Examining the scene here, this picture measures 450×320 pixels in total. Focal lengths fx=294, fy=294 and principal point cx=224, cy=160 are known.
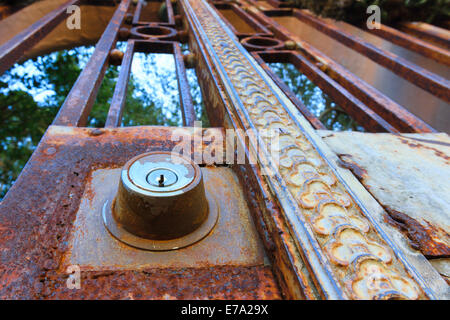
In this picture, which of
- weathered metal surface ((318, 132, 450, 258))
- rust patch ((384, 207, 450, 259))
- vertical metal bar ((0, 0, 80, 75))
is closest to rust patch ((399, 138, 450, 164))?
weathered metal surface ((318, 132, 450, 258))

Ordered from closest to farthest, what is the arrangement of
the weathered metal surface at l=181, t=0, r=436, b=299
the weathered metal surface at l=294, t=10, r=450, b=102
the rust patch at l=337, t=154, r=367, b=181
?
the weathered metal surface at l=181, t=0, r=436, b=299 → the rust patch at l=337, t=154, r=367, b=181 → the weathered metal surface at l=294, t=10, r=450, b=102

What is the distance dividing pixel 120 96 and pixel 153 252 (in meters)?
1.06

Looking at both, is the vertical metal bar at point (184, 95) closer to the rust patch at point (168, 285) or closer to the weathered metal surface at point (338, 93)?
the weathered metal surface at point (338, 93)

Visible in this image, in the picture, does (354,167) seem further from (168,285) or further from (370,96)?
(370,96)

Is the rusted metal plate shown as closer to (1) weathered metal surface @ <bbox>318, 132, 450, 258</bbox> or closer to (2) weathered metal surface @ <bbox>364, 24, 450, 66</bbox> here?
(1) weathered metal surface @ <bbox>318, 132, 450, 258</bbox>

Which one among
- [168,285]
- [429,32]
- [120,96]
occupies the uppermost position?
[429,32]

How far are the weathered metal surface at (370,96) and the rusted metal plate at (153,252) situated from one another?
3.53 ft

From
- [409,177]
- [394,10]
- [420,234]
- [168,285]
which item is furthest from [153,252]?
[394,10]

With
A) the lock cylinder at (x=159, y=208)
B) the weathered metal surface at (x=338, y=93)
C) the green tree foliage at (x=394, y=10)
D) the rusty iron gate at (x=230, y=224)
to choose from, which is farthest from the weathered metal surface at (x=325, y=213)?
the green tree foliage at (x=394, y=10)

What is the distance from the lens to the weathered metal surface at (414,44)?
2252 millimetres

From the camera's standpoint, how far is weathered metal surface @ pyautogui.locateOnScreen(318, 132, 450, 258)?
80cm

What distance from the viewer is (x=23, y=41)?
7.36ft

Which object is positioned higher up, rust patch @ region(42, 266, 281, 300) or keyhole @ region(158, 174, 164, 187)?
keyhole @ region(158, 174, 164, 187)

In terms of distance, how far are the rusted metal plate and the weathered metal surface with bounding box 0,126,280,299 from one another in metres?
0.02
